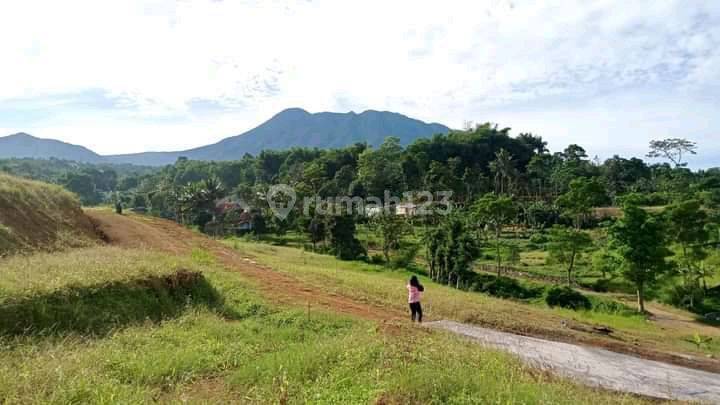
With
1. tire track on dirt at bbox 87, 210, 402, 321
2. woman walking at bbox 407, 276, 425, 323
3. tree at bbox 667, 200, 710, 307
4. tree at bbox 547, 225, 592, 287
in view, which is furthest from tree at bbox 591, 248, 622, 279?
woman walking at bbox 407, 276, 425, 323

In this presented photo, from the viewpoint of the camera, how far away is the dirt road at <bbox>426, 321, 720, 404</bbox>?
352 inches

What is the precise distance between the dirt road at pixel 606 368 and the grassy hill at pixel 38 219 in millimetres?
10807

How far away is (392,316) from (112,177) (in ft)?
468

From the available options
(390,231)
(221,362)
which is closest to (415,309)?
(221,362)

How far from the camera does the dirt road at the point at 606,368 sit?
8945 millimetres

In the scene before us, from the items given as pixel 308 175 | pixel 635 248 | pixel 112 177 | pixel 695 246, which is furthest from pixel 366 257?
pixel 112 177

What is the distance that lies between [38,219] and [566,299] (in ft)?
96.5

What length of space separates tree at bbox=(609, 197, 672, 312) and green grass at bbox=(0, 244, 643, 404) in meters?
23.0

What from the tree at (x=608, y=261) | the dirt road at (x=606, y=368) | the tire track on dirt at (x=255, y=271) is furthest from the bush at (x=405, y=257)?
the dirt road at (x=606, y=368)

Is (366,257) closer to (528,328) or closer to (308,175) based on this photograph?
(528,328)

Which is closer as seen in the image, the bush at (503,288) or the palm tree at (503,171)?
the bush at (503,288)

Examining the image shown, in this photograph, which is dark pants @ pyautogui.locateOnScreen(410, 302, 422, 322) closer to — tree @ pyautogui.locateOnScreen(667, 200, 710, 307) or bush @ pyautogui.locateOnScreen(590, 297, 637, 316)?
bush @ pyautogui.locateOnScreen(590, 297, 637, 316)

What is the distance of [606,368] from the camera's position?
10367mm

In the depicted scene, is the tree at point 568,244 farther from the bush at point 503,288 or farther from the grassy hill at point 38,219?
the grassy hill at point 38,219
